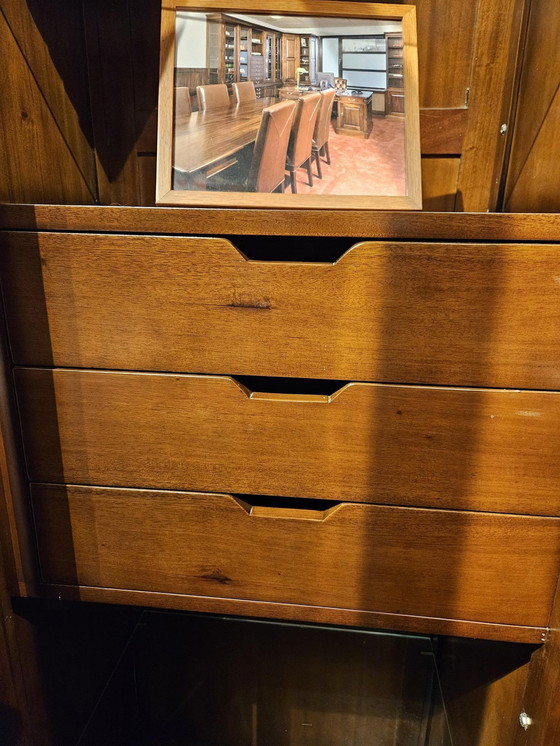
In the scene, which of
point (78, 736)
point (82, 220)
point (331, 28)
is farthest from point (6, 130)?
point (78, 736)

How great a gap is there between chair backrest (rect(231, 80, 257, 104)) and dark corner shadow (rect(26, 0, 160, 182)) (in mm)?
181

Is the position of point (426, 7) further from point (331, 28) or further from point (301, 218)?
point (301, 218)

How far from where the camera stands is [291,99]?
737mm

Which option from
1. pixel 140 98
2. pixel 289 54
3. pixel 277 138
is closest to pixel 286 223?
pixel 277 138

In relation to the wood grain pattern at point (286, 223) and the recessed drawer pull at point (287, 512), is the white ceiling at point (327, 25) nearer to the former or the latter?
the wood grain pattern at point (286, 223)

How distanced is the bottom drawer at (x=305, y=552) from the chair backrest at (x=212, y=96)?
19.8 inches

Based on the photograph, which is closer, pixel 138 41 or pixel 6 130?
pixel 6 130

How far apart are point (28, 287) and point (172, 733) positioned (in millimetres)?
769

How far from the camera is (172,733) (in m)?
0.93

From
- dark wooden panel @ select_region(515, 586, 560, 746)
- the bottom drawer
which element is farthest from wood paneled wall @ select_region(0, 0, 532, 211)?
dark wooden panel @ select_region(515, 586, 560, 746)

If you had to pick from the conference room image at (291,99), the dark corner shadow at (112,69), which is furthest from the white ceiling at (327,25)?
the dark corner shadow at (112,69)

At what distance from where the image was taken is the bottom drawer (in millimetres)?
647

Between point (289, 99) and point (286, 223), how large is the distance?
0.85 ft

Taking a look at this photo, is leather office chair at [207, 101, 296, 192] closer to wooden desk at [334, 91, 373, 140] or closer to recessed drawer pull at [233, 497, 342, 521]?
wooden desk at [334, 91, 373, 140]
